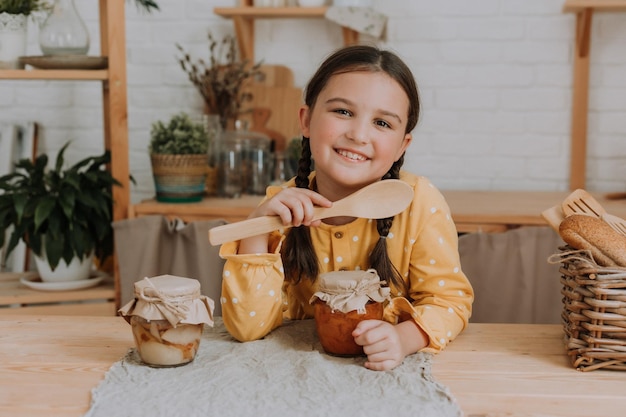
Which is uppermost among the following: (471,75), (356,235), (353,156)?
(471,75)

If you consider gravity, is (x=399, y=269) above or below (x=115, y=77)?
below

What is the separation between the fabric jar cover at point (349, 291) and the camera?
3.20 ft

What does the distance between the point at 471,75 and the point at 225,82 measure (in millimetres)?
864

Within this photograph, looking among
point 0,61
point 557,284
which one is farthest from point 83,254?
point 557,284

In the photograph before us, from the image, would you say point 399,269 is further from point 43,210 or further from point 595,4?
point 595,4

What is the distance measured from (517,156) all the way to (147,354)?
1.89 meters

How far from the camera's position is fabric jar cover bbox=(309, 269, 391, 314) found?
0.97 meters

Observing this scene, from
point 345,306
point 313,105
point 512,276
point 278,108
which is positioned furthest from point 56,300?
point 345,306

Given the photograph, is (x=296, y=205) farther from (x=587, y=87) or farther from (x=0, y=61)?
(x=587, y=87)

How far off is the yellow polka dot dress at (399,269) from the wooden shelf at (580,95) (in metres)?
1.31

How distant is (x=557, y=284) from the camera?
2.04m

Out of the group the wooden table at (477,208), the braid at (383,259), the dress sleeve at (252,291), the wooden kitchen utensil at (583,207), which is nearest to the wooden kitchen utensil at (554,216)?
the wooden kitchen utensil at (583,207)

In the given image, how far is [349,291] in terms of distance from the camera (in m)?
0.98

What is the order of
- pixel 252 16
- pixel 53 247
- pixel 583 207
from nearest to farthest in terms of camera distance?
1. pixel 583 207
2. pixel 53 247
3. pixel 252 16
